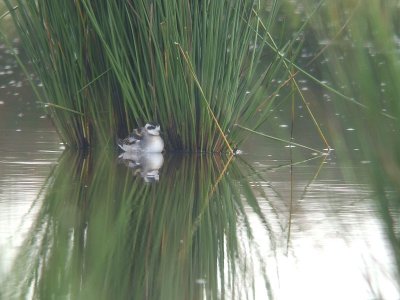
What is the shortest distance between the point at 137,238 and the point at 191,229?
38 centimetres

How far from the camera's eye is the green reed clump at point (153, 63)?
9227 mm

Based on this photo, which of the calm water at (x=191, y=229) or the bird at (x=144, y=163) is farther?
the bird at (x=144, y=163)

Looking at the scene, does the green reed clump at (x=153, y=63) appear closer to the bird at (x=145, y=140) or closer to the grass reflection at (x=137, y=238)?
→ the bird at (x=145, y=140)

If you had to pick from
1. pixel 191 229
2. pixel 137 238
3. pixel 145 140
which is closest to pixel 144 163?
pixel 145 140

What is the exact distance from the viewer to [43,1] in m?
9.34

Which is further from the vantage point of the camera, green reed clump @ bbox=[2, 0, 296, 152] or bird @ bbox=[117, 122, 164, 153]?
bird @ bbox=[117, 122, 164, 153]

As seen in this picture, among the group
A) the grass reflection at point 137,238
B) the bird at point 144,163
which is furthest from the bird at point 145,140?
the grass reflection at point 137,238

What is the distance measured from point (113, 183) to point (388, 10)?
4.83 metres

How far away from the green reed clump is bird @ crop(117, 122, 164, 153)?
13 centimetres

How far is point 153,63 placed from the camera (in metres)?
9.35

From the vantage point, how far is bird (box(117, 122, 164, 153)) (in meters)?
9.33

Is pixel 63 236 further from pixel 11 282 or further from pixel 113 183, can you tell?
pixel 113 183

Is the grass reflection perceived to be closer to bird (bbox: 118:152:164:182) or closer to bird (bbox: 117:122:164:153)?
bird (bbox: 118:152:164:182)

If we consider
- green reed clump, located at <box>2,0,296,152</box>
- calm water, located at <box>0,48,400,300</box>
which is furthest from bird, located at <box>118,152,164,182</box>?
green reed clump, located at <box>2,0,296,152</box>
